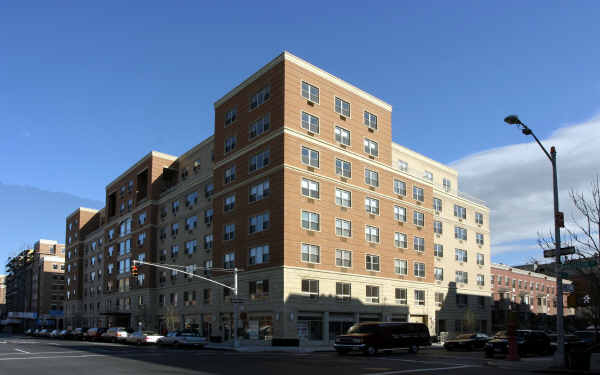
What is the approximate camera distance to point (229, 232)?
56.0m

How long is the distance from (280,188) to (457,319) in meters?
34.4

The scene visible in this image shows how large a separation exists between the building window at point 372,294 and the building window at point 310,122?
16.7 m

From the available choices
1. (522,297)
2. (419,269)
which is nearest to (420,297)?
(419,269)

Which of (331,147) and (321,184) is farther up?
(331,147)

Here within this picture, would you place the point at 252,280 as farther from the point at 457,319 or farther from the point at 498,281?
the point at 498,281

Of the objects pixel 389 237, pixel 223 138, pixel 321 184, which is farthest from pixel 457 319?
pixel 223 138

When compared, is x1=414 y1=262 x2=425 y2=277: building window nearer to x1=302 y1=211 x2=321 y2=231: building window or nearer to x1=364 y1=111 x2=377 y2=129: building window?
x1=364 y1=111 x2=377 y2=129: building window

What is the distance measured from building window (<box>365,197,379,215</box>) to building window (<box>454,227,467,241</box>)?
65.7 ft

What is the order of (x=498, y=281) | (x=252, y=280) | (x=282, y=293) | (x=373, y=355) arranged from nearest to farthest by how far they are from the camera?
(x=373, y=355) < (x=282, y=293) < (x=252, y=280) < (x=498, y=281)

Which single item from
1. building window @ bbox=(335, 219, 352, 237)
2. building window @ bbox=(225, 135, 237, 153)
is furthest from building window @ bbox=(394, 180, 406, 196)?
building window @ bbox=(225, 135, 237, 153)

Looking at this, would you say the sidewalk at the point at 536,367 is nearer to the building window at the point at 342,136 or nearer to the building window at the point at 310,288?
the building window at the point at 310,288

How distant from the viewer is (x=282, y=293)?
155 ft

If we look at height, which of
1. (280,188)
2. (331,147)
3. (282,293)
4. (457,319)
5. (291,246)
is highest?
(331,147)

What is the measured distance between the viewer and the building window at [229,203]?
56156 millimetres
